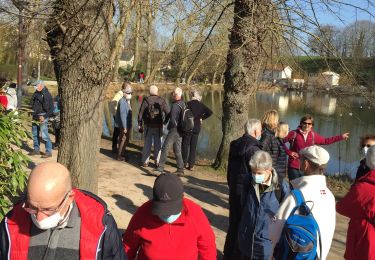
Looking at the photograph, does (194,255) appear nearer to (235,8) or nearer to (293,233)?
(293,233)

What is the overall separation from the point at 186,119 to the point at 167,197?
5605mm

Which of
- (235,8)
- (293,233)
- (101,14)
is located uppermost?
(235,8)

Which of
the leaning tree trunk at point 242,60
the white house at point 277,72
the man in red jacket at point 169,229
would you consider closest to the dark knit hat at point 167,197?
the man in red jacket at point 169,229

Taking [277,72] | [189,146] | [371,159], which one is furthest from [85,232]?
[277,72]

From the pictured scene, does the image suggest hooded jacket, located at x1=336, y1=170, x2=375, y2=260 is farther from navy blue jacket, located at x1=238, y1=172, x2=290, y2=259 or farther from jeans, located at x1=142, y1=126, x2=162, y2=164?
jeans, located at x1=142, y1=126, x2=162, y2=164

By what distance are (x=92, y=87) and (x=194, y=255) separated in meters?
2.34

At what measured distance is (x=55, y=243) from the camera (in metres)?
2.21

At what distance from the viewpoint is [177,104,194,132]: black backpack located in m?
8.26

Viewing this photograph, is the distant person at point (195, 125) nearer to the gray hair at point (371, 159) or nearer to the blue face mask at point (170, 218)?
the gray hair at point (371, 159)

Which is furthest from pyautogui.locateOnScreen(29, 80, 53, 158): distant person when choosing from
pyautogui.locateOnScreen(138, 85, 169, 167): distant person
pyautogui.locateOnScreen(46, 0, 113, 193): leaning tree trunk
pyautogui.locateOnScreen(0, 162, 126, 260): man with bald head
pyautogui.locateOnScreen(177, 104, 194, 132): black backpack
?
pyautogui.locateOnScreen(0, 162, 126, 260): man with bald head

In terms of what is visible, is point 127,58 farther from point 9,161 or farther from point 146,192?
point 9,161

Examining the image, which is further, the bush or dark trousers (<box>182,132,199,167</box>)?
dark trousers (<box>182,132,199,167</box>)

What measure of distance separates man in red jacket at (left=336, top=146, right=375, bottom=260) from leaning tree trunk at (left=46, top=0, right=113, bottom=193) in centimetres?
276

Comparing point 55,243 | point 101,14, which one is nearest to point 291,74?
point 101,14
